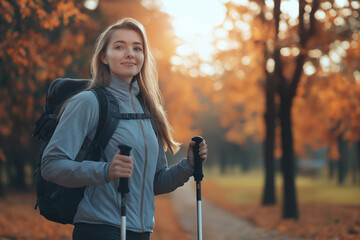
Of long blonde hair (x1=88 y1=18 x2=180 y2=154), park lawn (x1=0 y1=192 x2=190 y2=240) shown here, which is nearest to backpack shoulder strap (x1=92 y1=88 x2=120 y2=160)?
long blonde hair (x1=88 y1=18 x2=180 y2=154)

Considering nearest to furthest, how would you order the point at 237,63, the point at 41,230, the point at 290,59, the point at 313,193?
1. the point at 41,230
2. the point at 290,59
3. the point at 237,63
4. the point at 313,193

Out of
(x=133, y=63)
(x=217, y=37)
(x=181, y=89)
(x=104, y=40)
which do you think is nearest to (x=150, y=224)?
(x=133, y=63)

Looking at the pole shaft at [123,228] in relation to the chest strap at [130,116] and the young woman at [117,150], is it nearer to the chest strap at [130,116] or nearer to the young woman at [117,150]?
the young woman at [117,150]

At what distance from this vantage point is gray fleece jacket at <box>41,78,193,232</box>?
7.88 ft

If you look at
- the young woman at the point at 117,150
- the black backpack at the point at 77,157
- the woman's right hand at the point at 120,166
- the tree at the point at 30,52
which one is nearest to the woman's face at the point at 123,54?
the young woman at the point at 117,150

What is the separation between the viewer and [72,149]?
2.46 m

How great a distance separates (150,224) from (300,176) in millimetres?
46851

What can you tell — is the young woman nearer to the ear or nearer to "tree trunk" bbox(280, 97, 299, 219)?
the ear

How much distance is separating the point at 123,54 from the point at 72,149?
2.29ft

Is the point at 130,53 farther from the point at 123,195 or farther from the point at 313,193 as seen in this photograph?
the point at 313,193

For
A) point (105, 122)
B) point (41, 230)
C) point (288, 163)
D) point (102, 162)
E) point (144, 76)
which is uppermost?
point (144, 76)

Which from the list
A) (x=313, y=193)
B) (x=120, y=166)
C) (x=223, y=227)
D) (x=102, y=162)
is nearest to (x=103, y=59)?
(x=102, y=162)

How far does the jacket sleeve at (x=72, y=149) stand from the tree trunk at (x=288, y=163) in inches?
424

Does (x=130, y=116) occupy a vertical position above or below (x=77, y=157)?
above
